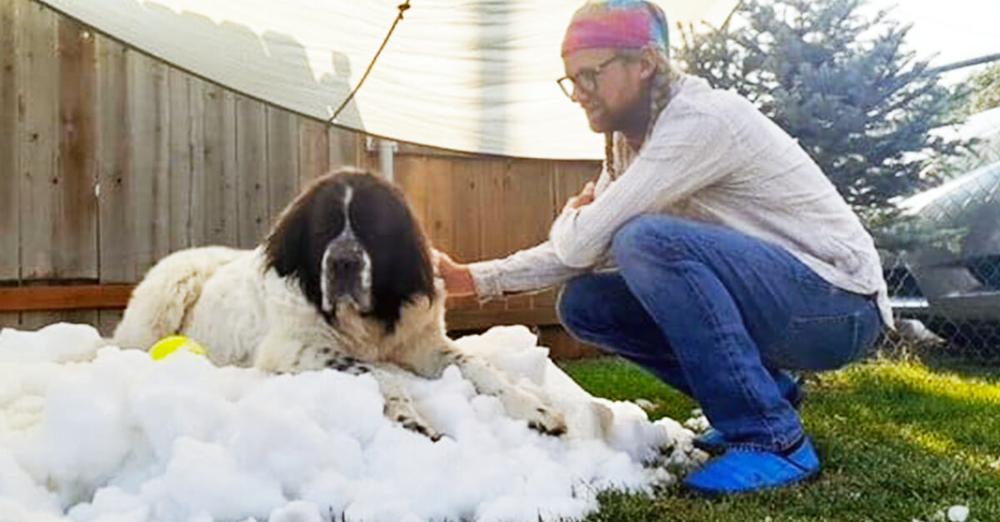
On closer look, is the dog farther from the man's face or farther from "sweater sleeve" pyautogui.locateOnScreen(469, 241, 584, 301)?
the man's face

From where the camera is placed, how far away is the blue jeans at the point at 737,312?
2164 millimetres

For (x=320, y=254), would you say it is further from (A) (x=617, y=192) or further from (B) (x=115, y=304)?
(B) (x=115, y=304)

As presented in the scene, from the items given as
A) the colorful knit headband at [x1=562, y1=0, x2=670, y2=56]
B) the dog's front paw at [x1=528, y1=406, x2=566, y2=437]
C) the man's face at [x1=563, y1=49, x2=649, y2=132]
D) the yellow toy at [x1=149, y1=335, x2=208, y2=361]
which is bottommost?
the dog's front paw at [x1=528, y1=406, x2=566, y2=437]

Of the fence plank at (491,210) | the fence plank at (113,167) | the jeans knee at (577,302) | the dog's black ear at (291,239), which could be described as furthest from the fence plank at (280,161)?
the jeans knee at (577,302)

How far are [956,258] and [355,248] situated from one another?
130 inches

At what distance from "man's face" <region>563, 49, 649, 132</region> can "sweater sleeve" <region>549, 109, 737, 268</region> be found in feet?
0.41

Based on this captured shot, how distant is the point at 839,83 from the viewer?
4.22 m

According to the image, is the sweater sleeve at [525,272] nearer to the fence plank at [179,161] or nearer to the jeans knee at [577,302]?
the jeans knee at [577,302]

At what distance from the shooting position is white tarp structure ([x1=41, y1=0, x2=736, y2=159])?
3.18 metres

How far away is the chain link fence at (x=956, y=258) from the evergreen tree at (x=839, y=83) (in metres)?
0.27

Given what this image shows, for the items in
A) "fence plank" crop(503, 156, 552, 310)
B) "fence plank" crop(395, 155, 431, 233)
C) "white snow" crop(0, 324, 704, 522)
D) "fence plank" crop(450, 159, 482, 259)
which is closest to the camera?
"white snow" crop(0, 324, 704, 522)

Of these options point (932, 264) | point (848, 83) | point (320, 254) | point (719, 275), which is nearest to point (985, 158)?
point (932, 264)

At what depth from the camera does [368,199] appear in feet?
8.61

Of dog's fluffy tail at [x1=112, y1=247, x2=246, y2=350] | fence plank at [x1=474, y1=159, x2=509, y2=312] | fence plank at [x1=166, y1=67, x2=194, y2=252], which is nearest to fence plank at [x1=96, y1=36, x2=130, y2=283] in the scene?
fence plank at [x1=166, y1=67, x2=194, y2=252]
